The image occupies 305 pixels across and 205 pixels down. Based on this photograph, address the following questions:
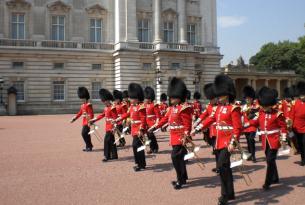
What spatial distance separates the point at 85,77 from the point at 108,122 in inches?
1057

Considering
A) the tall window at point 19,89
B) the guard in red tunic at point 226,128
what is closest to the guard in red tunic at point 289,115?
the guard in red tunic at point 226,128

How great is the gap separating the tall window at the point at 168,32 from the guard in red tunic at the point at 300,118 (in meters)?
31.4

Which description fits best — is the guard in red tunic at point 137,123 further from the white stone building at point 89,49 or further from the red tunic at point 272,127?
the white stone building at point 89,49

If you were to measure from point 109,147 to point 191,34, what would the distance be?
3317 centimetres

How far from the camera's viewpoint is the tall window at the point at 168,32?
40938 mm

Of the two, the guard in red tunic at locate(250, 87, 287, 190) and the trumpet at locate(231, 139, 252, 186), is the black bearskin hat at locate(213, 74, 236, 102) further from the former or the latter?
the guard in red tunic at locate(250, 87, 287, 190)

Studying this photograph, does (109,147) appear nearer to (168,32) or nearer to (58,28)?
(58,28)

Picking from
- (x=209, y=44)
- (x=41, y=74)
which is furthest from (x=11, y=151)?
(x=209, y=44)

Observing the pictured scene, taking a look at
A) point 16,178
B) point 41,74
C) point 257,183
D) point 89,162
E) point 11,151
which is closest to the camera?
point 257,183

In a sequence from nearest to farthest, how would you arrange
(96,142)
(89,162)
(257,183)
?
1. (257,183)
2. (89,162)
3. (96,142)

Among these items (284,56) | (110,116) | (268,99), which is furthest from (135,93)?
(284,56)

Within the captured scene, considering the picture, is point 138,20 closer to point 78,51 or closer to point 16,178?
point 78,51

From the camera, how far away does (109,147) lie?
10945 mm

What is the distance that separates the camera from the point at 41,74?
35625 millimetres
